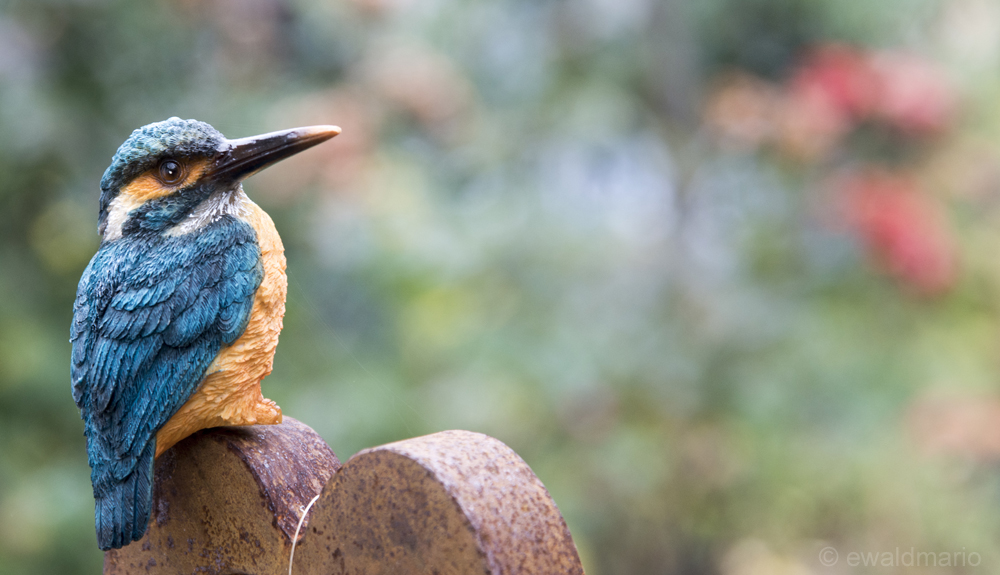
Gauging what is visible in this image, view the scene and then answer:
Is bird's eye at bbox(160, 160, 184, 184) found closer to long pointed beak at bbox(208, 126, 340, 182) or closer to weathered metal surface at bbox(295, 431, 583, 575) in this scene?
long pointed beak at bbox(208, 126, 340, 182)

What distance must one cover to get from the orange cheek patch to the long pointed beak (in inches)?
0.7

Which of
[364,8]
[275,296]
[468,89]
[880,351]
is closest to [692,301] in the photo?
[880,351]

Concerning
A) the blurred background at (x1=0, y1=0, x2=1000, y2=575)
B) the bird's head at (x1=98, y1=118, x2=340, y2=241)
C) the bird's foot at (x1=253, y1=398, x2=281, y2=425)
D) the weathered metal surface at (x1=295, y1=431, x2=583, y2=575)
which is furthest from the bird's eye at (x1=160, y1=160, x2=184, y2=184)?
the blurred background at (x1=0, y1=0, x2=1000, y2=575)

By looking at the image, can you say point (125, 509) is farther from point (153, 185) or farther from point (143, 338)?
point (153, 185)

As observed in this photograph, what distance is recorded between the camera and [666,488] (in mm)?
2637

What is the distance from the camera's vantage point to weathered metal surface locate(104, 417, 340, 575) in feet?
2.62

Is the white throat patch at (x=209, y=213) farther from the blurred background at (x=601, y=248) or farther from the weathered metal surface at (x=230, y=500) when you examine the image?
the blurred background at (x=601, y=248)

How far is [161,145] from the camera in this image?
0.88 m

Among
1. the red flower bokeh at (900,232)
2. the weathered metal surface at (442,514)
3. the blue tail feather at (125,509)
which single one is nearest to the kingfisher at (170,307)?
the blue tail feather at (125,509)

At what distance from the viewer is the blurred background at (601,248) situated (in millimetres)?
2303

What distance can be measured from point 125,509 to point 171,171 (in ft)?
1.13

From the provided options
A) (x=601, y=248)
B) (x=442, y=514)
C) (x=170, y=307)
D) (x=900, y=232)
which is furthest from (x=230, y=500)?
(x=900, y=232)

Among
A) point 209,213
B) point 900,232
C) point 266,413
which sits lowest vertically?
point 266,413

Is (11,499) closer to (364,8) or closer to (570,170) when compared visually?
(364,8)
